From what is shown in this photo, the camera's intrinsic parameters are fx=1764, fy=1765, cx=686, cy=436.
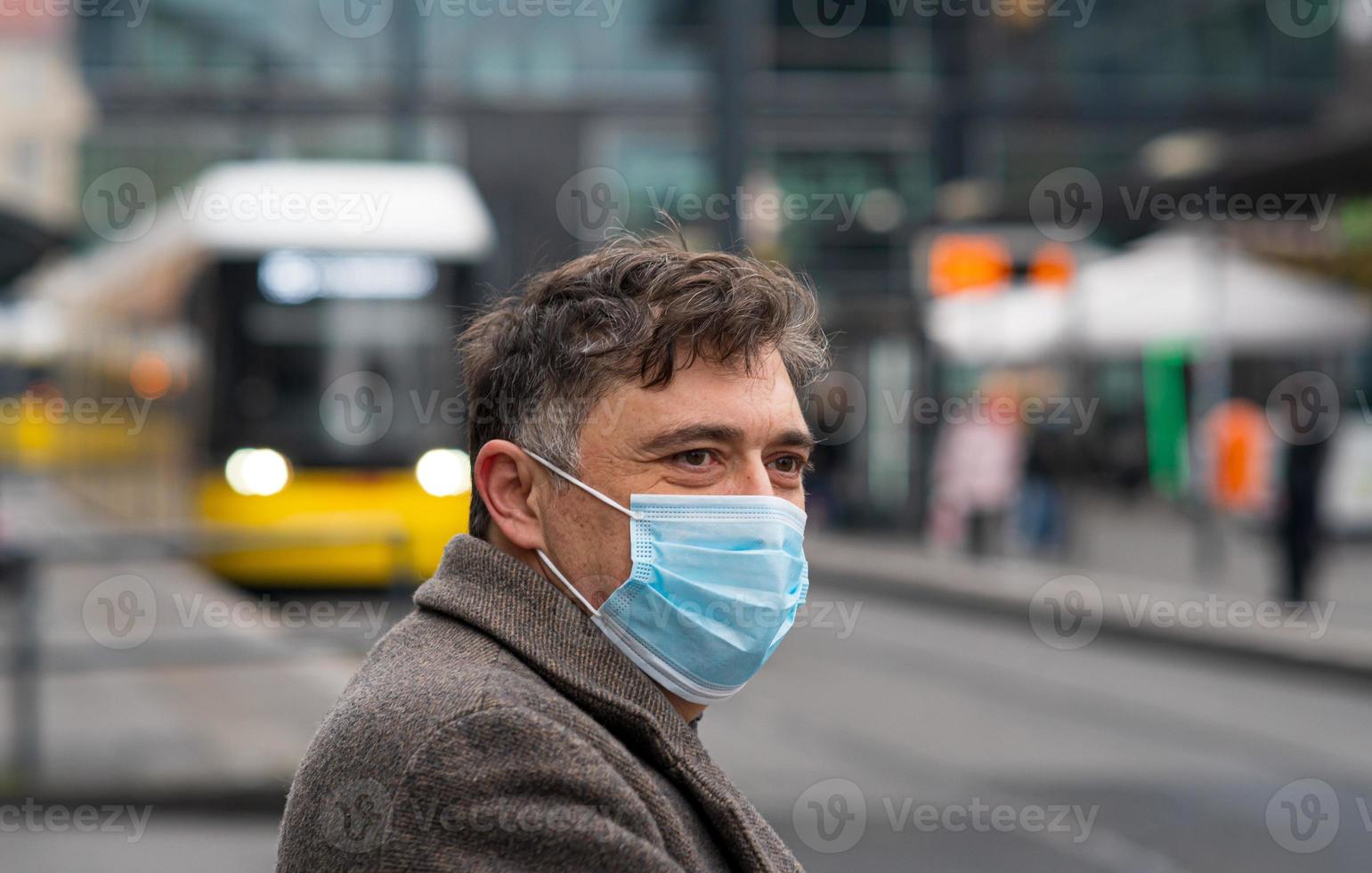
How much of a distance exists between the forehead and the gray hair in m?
0.01

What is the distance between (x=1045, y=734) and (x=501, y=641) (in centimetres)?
824

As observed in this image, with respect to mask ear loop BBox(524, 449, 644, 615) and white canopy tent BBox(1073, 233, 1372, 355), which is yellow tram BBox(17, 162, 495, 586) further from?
mask ear loop BBox(524, 449, 644, 615)

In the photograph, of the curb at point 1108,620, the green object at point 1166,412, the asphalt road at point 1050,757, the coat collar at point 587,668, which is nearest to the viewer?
the coat collar at point 587,668

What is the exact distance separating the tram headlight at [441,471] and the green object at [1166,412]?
16186 millimetres

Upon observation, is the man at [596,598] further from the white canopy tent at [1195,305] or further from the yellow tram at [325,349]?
the white canopy tent at [1195,305]

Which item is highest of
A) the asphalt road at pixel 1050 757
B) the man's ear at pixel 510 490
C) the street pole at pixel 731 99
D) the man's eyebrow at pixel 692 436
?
the street pole at pixel 731 99

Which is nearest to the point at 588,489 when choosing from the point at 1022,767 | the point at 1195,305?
the point at 1022,767

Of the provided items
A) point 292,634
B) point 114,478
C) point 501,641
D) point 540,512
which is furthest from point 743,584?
point 114,478

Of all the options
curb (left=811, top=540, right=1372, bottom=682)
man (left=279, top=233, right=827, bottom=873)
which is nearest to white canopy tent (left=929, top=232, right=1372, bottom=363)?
curb (left=811, top=540, right=1372, bottom=682)

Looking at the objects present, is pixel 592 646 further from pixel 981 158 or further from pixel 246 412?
pixel 981 158

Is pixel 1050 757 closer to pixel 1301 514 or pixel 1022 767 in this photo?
pixel 1022 767

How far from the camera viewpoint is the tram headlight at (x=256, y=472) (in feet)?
44.9

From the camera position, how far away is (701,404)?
6.01ft

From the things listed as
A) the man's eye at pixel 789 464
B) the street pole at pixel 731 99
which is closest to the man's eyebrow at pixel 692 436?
the man's eye at pixel 789 464
